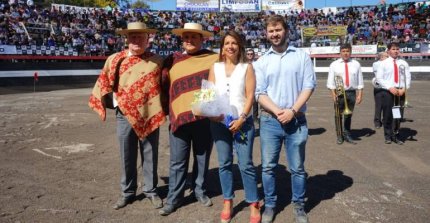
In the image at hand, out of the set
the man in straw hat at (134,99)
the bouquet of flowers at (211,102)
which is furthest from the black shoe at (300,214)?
the man in straw hat at (134,99)

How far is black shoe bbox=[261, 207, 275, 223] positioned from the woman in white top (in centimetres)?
5

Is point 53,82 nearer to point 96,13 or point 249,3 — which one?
point 96,13

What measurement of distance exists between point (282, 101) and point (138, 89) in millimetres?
1495

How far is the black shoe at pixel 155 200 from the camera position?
418cm

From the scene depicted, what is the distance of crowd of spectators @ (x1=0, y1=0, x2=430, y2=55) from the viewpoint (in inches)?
911

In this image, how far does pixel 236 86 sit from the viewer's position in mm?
3604

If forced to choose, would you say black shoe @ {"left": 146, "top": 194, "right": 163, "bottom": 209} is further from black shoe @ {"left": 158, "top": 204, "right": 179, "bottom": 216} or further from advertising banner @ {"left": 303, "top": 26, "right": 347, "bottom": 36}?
advertising banner @ {"left": 303, "top": 26, "right": 347, "bottom": 36}

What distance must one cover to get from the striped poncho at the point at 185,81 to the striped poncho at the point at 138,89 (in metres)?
0.18

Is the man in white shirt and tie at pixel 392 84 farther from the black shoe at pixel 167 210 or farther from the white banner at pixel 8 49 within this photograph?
the white banner at pixel 8 49

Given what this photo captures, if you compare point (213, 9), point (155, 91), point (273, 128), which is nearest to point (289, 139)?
point (273, 128)

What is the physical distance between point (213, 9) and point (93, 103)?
4141 centimetres

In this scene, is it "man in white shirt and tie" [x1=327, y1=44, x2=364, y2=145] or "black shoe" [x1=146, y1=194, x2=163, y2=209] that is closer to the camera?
"black shoe" [x1=146, y1=194, x2=163, y2=209]

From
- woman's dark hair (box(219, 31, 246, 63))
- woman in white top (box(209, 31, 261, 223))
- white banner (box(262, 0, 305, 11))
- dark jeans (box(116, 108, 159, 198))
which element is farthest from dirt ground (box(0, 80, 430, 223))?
white banner (box(262, 0, 305, 11))

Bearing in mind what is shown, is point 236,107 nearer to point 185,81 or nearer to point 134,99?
point 185,81
